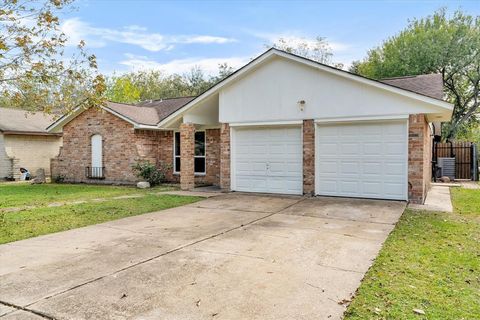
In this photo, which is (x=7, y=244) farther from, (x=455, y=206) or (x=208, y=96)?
(x=455, y=206)

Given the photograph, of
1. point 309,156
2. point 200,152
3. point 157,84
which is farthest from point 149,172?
point 157,84

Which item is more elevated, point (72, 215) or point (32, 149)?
point (32, 149)

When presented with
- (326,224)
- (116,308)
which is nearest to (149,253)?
(116,308)

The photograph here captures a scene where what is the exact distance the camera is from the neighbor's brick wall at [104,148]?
666 inches

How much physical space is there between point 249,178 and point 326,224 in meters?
5.63

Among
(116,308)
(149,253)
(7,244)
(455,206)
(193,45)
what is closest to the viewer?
(116,308)

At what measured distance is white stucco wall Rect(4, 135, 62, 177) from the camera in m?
21.3

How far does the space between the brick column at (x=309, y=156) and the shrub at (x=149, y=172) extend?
301 inches

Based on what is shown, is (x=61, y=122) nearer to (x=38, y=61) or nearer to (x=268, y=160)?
(x=38, y=61)

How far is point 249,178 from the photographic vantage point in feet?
42.5

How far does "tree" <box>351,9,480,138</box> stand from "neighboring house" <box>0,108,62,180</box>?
25483 mm

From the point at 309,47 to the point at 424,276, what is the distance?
35.5m

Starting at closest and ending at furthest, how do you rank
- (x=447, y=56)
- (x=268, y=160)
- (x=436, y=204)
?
(x=436, y=204), (x=268, y=160), (x=447, y=56)

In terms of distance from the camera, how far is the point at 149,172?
1617 cm
